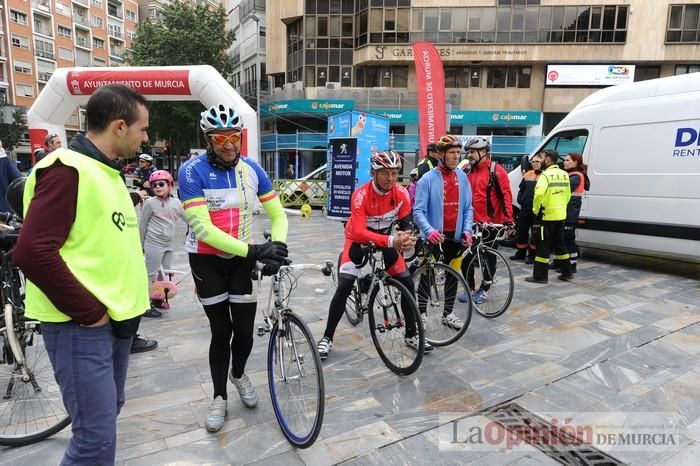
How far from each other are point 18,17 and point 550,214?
57.2 m

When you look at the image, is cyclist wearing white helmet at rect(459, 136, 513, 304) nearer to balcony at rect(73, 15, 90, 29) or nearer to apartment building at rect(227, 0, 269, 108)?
apartment building at rect(227, 0, 269, 108)

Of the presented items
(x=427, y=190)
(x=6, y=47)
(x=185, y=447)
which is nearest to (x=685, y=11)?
(x=427, y=190)

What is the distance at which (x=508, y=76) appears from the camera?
31.0m

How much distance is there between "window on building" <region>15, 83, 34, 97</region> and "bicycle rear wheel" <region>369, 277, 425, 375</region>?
55133 mm

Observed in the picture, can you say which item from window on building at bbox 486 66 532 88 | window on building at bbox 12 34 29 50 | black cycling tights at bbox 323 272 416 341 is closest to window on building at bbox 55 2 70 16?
window on building at bbox 12 34 29 50

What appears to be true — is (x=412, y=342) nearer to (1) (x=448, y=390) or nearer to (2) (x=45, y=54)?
(1) (x=448, y=390)

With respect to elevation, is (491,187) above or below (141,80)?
below

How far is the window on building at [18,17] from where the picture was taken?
44.3 metres

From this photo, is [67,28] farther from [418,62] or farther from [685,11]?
[685,11]

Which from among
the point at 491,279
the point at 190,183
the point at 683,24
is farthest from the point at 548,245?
the point at 683,24

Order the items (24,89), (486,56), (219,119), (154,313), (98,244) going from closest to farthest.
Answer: (98,244)
(219,119)
(154,313)
(486,56)
(24,89)

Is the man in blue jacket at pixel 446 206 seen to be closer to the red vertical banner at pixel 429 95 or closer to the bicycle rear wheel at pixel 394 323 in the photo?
the bicycle rear wheel at pixel 394 323

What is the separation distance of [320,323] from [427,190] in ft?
6.08

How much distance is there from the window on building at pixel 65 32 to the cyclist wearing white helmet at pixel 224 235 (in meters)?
61.1
